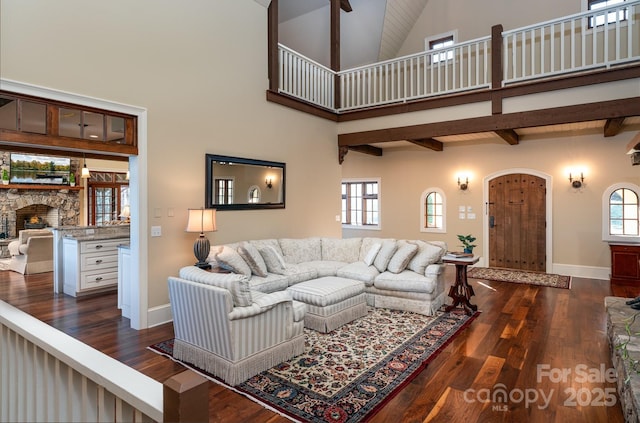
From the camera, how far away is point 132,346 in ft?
12.4

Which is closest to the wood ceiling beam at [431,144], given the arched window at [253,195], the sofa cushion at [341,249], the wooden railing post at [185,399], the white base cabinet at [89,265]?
the sofa cushion at [341,249]

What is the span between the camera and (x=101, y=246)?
579 centimetres

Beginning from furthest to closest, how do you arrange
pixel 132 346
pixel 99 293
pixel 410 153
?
1. pixel 410 153
2. pixel 99 293
3. pixel 132 346

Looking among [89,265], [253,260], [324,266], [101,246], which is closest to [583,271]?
[324,266]

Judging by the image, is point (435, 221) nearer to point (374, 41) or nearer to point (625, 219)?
point (625, 219)

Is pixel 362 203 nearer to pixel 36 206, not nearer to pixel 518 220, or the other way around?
pixel 518 220

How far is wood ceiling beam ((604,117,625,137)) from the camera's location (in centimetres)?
554

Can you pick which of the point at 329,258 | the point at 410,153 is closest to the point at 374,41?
the point at 410,153

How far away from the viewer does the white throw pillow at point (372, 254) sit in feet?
17.7

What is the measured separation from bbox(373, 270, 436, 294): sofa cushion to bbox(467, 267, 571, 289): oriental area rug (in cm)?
289

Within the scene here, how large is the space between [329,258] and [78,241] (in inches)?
151

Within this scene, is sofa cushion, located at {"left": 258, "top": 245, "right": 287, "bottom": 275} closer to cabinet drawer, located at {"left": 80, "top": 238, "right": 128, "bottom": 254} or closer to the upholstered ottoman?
the upholstered ottoman

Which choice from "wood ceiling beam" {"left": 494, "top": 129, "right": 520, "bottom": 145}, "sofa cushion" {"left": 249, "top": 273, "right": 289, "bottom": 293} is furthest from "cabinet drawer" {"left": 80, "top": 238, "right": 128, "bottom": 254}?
"wood ceiling beam" {"left": 494, "top": 129, "right": 520, "bottom": 145}

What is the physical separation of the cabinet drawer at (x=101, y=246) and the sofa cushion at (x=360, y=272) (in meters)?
3.67
